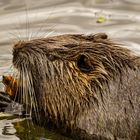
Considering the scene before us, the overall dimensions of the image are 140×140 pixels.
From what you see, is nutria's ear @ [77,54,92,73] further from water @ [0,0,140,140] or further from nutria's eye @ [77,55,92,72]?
water @ [0,0,140,140]

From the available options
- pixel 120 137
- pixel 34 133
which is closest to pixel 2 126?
pixel 34 133

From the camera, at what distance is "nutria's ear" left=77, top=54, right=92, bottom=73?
663cm

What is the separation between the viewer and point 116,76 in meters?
6.60

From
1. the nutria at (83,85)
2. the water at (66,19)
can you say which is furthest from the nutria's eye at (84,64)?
the water at (66,19)

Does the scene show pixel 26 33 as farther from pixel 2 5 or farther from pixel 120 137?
pixel 120 137

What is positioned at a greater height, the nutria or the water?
the water

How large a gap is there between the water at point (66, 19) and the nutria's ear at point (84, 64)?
2.21 m

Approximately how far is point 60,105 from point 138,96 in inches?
27.6

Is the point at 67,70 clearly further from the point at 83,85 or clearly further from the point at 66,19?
the point at 66,19

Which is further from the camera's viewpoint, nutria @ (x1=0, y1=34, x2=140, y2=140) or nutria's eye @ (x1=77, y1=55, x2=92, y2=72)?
nutria's eye @ (x1=77, y1=55, x2=92, y2=72)

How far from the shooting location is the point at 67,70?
6.66 m

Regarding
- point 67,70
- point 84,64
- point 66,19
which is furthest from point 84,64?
point 66,19

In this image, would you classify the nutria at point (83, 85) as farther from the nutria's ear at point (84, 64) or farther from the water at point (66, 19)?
the water at point (66, 19)

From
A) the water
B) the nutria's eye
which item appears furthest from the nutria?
the water
